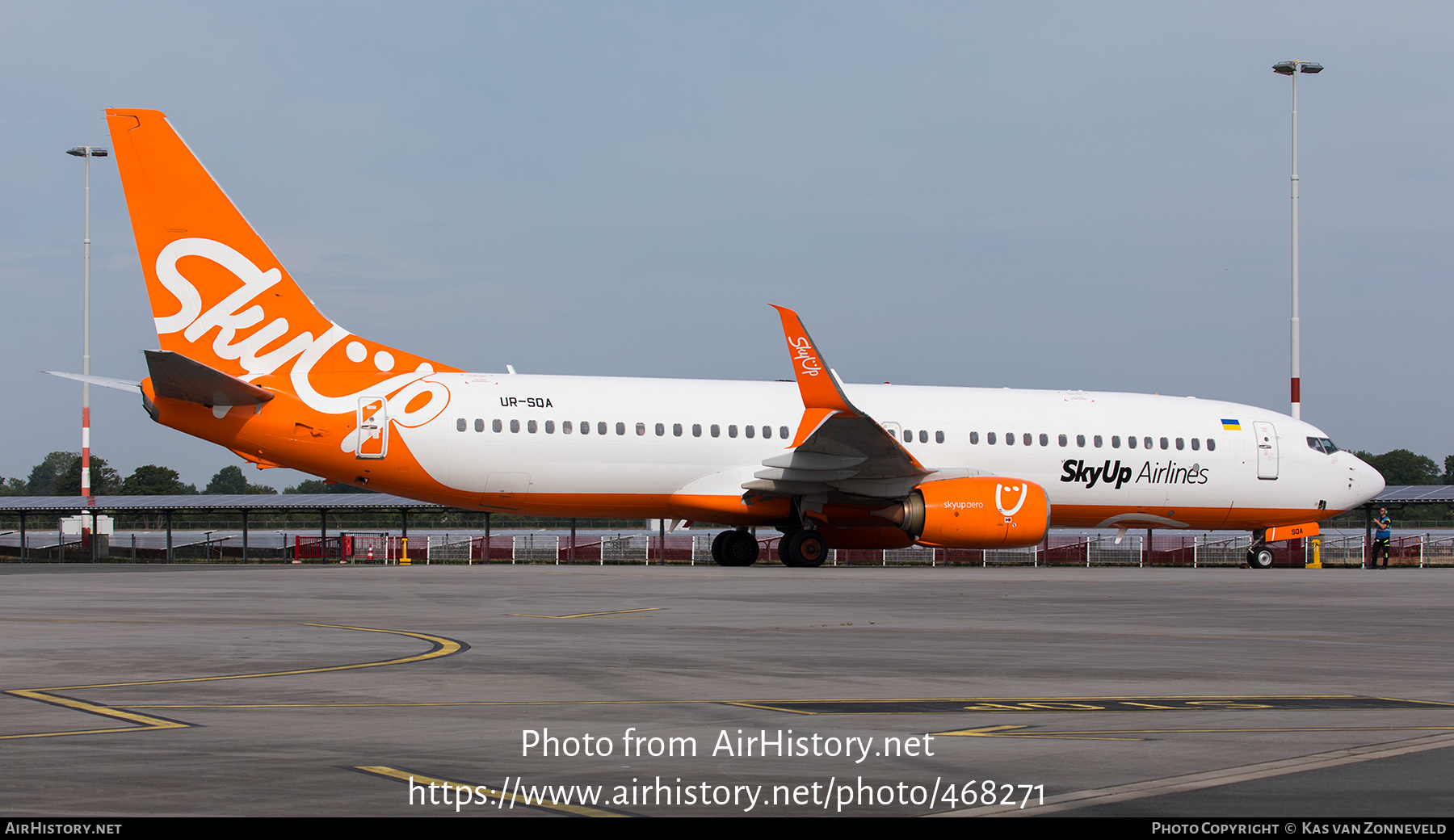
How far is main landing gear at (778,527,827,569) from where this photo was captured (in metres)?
28.3

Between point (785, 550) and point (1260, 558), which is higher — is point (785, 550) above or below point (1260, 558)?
above

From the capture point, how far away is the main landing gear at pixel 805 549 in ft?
92.8

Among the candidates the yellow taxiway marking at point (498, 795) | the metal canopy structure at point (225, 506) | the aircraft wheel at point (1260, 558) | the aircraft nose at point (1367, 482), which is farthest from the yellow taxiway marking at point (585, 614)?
the metal canopy structure at point (225, 506)

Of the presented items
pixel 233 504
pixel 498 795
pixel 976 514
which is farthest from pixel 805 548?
pixel 498 795

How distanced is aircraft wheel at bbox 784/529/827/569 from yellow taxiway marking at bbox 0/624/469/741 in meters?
16.8

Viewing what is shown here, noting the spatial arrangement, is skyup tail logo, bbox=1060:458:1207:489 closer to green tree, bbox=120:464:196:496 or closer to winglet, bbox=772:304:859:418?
winglet, bbox=772:304:859:418

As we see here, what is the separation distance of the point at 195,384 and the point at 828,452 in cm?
1188

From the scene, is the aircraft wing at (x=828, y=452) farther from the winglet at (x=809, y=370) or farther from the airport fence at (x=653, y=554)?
the airport fence at (x=653, y=554)

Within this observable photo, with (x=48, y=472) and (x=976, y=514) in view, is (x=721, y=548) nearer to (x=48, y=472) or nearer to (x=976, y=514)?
(x=976, y=514)

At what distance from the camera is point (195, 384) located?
2512 centimetres

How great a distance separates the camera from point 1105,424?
30.7 m

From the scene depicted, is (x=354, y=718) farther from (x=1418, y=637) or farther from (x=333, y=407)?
(x=333, y=407)

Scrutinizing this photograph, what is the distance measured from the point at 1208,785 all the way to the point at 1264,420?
1134 inches

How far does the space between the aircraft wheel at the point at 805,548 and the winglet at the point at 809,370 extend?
329cm
